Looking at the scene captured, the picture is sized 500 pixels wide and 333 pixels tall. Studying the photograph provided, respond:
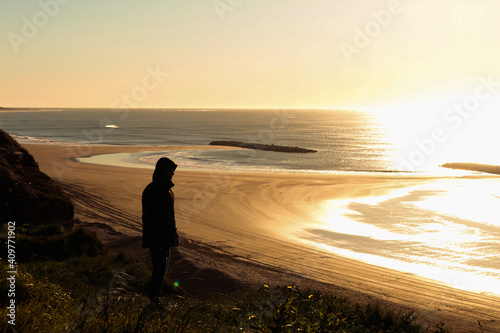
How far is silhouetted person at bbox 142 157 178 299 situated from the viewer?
630 centimetres

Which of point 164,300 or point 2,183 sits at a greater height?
point 2,183

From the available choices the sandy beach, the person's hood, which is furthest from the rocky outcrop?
the person's hood

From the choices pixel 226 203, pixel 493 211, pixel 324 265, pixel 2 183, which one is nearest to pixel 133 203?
pixel 226 203

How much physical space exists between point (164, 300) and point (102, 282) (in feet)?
4.93

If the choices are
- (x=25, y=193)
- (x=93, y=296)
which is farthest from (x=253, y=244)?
(x=93, y=296)

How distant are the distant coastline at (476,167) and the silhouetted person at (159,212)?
49973 millimetres

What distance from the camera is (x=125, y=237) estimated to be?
12.6 meters

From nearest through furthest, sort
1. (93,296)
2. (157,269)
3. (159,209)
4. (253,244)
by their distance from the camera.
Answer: (93,296) → (159,209) → (157,269) → (253,244)

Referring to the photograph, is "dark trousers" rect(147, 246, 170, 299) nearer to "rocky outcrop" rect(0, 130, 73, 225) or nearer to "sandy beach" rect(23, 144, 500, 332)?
"sandy beach" rect(23, 144, 500, 332)

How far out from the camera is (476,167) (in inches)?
2045

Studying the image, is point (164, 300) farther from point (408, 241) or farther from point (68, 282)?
point (408, 241)

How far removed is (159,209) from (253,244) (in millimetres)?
8454
